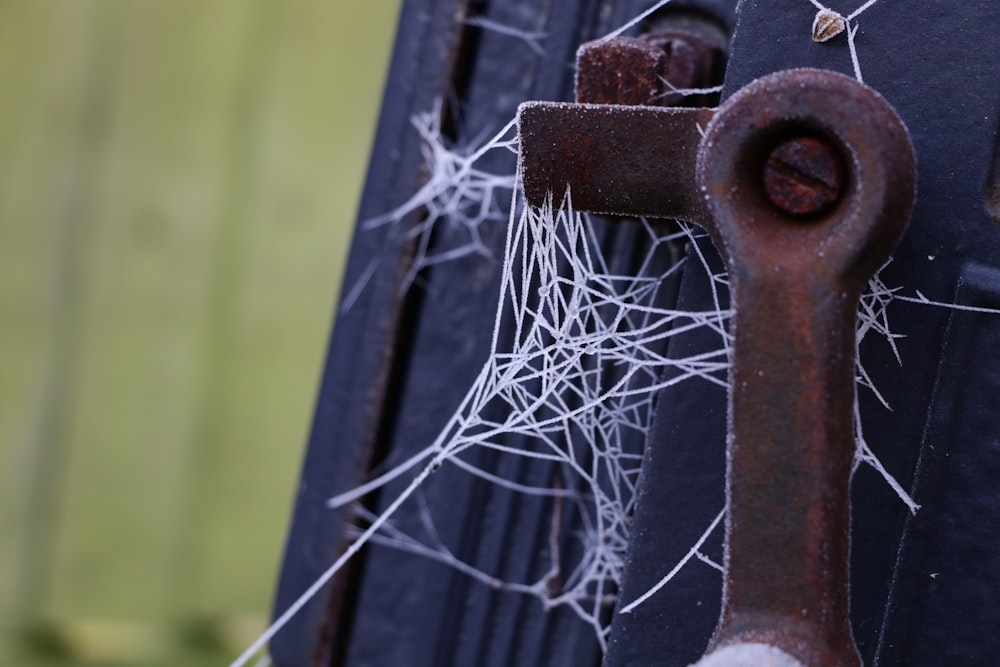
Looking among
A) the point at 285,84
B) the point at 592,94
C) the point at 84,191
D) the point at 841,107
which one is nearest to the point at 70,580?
the point at 84,191

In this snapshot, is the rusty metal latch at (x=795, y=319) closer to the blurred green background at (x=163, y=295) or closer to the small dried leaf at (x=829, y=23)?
the small dried leaf at (x=829, y=23)

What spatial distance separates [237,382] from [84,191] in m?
0.34

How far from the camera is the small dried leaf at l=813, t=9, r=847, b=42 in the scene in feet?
1.39

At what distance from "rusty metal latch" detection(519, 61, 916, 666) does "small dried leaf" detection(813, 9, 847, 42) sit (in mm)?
87

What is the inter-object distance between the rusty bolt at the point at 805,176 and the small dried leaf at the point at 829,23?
97 millimetres

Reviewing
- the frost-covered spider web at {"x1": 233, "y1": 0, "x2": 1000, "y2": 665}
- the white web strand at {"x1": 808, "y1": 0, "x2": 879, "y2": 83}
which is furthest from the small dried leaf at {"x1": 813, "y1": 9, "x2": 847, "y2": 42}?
the frost-covered spider web at {"x1": 233, "y1": 0, "x2": 1000, "y2": 665}

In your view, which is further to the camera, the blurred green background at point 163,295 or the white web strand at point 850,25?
the blurred green background at point 163,295

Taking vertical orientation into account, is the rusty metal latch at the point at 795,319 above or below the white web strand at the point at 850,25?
below

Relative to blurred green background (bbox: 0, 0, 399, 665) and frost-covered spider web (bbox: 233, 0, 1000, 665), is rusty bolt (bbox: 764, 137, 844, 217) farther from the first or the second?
blurred green background (bbox: 0, 0, 399, 665)

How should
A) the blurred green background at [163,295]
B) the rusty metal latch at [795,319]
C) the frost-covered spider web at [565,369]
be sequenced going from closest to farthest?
the rusty metal latch at [795,319] → the frost-covered spider web at [565,369] → the blurred green background at [163,295]

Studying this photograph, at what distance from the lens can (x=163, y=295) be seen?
4.41 feet

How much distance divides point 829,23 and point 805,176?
0.37ft

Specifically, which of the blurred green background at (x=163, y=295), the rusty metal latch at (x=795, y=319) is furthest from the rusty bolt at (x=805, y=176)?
the blurred green background at (x=163, y=295)

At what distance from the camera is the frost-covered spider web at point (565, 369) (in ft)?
1.60
